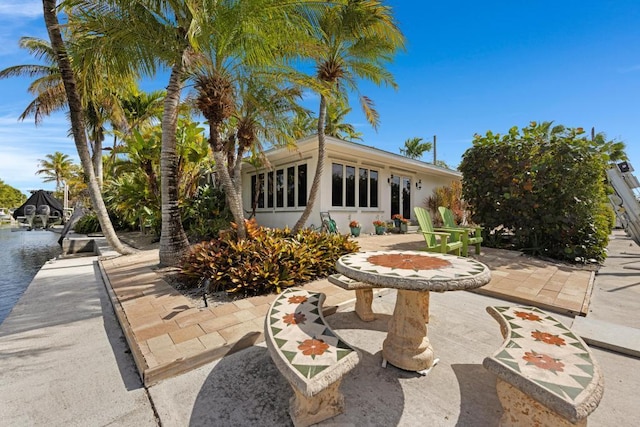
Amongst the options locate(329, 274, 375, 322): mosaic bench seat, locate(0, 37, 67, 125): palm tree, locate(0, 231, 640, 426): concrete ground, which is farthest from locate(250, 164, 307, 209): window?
locate(0, 37, 67, 125): palm tree

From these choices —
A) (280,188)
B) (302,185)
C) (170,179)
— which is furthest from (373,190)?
(170,179)

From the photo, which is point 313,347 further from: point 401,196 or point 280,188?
point 401,196

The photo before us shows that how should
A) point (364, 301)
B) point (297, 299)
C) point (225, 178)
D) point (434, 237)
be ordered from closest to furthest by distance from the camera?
point (297, 299)
point (364, 301)
point (225, 178)
point (434, 237)

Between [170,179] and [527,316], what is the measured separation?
592 cm

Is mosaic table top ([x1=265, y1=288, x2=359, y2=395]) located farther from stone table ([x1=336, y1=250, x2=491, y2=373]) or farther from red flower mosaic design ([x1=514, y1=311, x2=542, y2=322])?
red flower mosaic design ([x1=514, y1=311, x2=542, y2=322])

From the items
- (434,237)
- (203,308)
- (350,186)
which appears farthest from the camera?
(350,186)

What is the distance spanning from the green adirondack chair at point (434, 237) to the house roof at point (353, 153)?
3.84m

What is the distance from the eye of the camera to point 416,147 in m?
25.7

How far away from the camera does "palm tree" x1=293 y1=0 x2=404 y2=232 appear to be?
20.5 ft

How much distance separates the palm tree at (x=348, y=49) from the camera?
6238mm

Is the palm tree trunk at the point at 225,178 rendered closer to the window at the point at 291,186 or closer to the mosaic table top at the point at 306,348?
the mosaic table top at the point at 306,348

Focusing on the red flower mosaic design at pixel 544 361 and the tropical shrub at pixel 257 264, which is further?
the tropical shrub at pixel 257 264

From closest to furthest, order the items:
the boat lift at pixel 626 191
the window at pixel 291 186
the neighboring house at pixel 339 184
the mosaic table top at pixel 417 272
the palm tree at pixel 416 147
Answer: the mosaic table top at pixel 417 272 < the boat lift at pixel 626 191 < the neighboring house at pixel 339 184 < the window at pixel 291 186 < the palm tree at pixel 416 147

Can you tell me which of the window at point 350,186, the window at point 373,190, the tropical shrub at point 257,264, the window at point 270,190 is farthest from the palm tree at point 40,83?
the window at point 373,190
